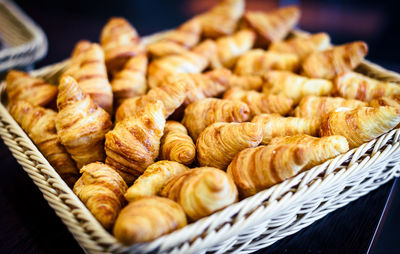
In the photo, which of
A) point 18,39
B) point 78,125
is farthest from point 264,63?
point 18,39

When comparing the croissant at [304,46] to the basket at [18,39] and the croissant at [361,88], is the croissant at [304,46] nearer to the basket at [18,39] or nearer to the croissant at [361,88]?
the croissant at [361,88]

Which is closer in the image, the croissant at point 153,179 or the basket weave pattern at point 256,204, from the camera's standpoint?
the basket weave pattern at point 256,204

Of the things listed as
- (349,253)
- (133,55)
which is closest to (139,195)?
(349,253)

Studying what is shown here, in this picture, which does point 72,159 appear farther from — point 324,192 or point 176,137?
point 324,192

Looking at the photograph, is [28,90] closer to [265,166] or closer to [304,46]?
[265,166]

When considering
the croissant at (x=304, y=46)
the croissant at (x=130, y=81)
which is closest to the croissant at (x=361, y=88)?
the croissant at (x=304, y=46)

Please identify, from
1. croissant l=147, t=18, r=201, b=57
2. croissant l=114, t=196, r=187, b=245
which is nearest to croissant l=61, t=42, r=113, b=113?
croissant l=147, t=18, r=201, b=57

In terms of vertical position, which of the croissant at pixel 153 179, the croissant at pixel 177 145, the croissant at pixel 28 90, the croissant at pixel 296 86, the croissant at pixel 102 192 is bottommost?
the croissant at pixel 102 192
